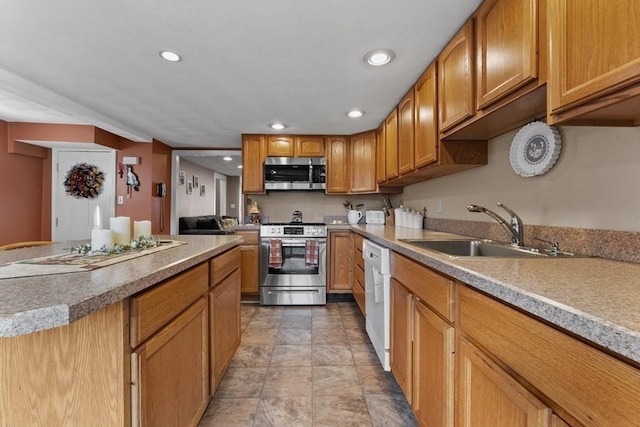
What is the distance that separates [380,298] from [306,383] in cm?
70

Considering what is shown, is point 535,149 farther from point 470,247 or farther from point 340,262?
point 340,262

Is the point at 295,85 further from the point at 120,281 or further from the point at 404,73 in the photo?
the point at 120,281

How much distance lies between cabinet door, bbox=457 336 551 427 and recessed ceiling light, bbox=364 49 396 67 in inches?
66.9

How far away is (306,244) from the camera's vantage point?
11.1ft

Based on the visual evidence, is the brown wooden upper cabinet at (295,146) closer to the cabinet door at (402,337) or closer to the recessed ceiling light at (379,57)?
the recessed ceiling light at (379,57)

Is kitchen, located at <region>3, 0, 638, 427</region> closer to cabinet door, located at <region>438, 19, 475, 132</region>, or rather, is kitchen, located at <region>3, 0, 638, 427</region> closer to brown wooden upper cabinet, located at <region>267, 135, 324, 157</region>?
cabinet door, located at <region>438, 19, 475, 132</region>

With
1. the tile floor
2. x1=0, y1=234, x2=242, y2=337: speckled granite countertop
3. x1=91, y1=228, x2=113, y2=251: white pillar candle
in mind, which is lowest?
the tile floor

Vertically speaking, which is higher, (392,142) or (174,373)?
(392,142)

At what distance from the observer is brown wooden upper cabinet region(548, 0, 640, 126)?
732 millimetres

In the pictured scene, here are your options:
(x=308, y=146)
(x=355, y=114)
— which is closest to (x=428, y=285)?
(x=355, y=114)

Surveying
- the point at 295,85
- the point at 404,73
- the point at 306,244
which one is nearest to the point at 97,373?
the point at 295,85

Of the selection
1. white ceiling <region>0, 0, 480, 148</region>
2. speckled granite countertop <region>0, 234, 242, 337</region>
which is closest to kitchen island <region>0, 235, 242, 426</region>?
speckled granite countertop <region>0, 234, 242, 337</region>

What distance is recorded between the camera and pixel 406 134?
2514 millimetres

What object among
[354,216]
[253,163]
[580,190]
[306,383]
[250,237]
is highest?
[253,163]
